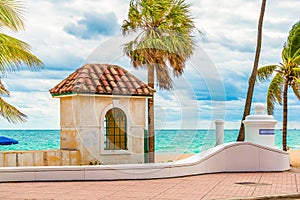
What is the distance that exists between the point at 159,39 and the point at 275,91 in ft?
26.8

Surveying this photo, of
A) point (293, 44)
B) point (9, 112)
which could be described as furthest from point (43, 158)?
point (293, 44)

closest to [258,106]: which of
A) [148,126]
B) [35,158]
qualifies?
[148,126]

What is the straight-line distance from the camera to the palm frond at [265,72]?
25.3 m

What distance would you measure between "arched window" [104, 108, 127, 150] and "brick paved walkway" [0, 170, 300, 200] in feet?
15.7

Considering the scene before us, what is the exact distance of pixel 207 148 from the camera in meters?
17.8

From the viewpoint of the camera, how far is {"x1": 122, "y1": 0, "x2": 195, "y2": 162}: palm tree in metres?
21.0

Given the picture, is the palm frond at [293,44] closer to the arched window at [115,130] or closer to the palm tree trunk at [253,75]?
the palm tree trunk at [253,75]

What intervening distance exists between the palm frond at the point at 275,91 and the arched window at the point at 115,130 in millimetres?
9886

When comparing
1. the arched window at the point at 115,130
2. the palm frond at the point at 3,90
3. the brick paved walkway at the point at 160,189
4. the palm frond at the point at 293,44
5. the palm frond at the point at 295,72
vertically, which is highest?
the palm frond at the point at 293,44

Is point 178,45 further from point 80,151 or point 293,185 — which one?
point 293,185

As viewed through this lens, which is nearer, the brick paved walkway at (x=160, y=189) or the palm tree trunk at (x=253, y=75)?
the brick paved walkway at (x=160, y=189)

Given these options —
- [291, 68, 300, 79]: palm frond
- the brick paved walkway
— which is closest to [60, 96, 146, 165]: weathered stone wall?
the brick paved walkway

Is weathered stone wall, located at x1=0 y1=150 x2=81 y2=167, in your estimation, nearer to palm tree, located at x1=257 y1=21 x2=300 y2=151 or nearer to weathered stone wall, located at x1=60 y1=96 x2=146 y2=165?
weathered stone wall, located at x1=60 y1=96 x2=146 y2=165

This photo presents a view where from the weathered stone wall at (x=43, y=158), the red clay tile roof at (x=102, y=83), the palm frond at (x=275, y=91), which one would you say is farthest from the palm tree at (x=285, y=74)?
the weathered stone wall at (x=43, y=158)
